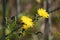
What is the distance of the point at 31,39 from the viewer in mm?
1318

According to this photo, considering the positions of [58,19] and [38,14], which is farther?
[58,19]

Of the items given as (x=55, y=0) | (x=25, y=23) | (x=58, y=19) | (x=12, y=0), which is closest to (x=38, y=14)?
(x=25, y=23)

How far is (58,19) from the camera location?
132cm

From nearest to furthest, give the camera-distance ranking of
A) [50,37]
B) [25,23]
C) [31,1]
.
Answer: [25,23], [50,37], [31,1]

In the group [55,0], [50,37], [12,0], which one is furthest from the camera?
[55,0]

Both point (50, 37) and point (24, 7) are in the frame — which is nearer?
point (50, 37)

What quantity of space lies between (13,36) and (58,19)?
311mm

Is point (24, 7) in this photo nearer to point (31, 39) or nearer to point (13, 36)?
point (31, 39)

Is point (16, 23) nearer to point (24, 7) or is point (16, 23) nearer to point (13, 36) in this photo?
point (13, 36)

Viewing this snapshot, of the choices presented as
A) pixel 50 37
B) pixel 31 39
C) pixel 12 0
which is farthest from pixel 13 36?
pixel 12 0

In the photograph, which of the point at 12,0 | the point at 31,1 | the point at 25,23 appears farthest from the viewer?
the point at 31,1

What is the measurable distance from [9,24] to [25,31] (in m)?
0.08

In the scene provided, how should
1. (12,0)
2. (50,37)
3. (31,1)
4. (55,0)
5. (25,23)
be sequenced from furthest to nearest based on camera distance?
(31,1) → (55,0) → (12,0) → (50,37) → (25,23)

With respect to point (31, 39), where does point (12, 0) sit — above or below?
above
